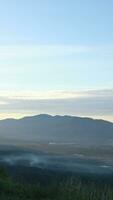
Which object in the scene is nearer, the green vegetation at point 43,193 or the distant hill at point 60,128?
the green vegetation at point 43,193

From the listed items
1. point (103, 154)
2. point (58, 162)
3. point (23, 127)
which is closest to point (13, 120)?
point (23, 127)

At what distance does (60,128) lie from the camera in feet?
601

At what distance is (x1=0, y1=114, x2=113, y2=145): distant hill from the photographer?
169 m

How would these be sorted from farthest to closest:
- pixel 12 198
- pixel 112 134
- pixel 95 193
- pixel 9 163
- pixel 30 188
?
pixel 112 134 → pixel 9 163 → pixel 95 193 → pixel 30 188 → pixel 12 198

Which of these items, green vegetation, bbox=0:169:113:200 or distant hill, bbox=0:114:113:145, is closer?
green vegetation, bbox=0:169:113:200

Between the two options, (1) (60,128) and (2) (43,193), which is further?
(1) (60,128)

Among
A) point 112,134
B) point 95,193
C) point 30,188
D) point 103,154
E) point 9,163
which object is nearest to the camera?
point 30,188

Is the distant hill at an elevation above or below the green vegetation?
above

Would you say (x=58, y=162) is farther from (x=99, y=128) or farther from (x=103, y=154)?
(x=99, y=128)

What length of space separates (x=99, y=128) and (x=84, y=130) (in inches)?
240

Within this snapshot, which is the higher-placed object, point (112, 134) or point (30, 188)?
point (112, 134)

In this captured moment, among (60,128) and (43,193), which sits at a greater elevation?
(60,128)

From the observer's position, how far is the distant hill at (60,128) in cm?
16911

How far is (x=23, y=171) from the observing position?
5441 centimetres
